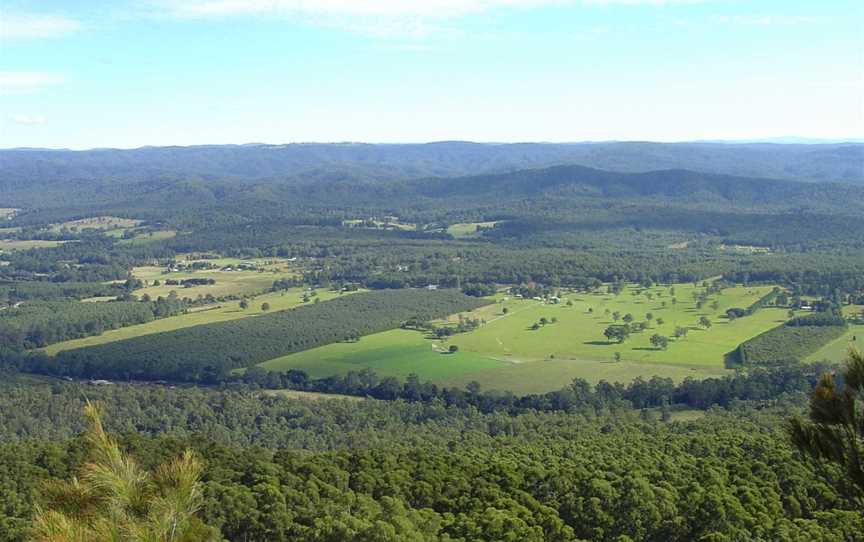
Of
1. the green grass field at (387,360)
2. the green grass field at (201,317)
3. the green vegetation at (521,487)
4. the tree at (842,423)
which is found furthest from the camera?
the green grass field at (201,317)

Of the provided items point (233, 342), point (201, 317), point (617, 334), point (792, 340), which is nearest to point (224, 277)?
point (201, 317)

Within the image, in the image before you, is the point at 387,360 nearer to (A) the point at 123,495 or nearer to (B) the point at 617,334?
(B) the point at 617,334

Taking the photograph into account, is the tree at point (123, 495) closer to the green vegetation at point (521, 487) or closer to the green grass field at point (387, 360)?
the green vegetation at point (521, 487)

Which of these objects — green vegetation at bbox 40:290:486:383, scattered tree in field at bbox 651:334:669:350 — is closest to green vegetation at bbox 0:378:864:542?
scattered tree in field at bbox 651:334:669:350

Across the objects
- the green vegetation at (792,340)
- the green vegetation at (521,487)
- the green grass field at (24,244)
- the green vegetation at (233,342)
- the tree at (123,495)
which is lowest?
the green grass field at (24,244)

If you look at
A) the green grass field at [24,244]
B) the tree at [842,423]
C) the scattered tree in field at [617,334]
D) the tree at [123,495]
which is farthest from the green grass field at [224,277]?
the tree at [842,423]

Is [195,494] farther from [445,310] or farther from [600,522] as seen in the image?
[445,310]

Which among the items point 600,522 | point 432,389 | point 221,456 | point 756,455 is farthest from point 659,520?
point 432,389
